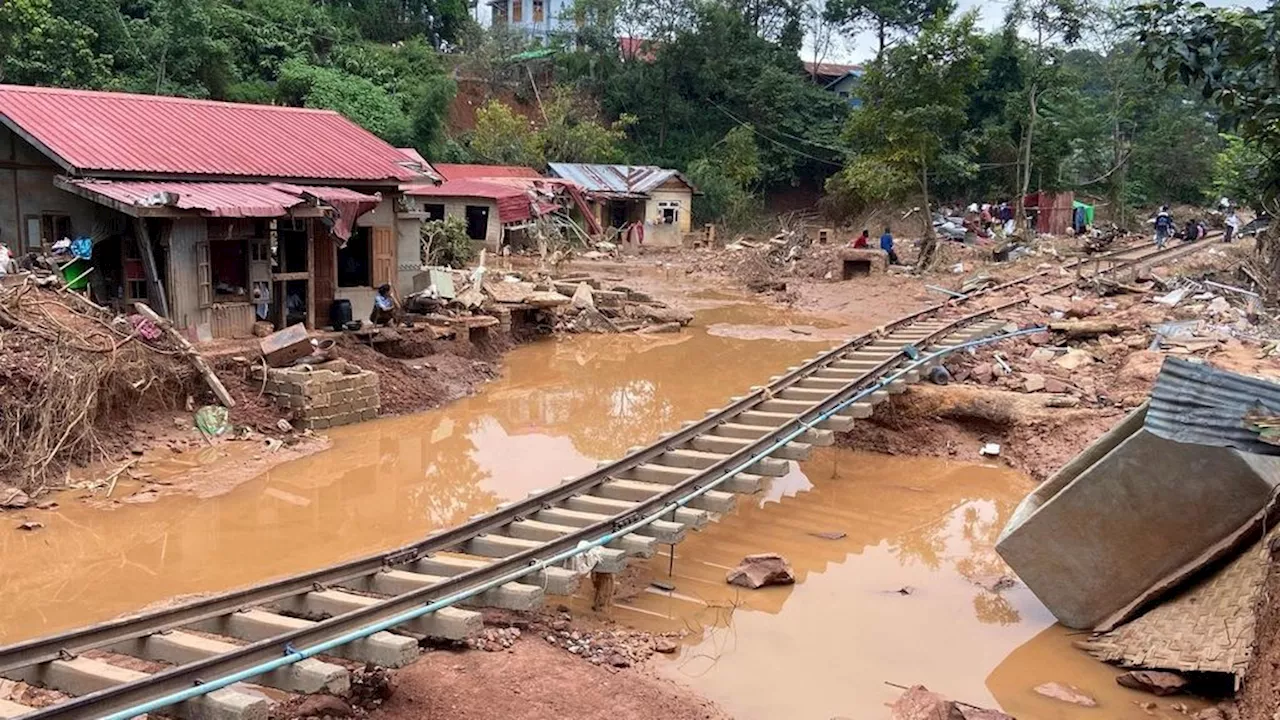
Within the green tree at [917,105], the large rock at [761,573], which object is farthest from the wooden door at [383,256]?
the green tree at [917,105]

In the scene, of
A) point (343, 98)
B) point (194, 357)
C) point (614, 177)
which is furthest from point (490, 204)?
point (194, 357)

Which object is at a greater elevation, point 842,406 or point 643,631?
point 842,406

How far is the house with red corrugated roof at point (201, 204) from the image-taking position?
1402 cm

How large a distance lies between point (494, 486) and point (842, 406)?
4304mm

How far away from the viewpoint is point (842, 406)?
11859mm

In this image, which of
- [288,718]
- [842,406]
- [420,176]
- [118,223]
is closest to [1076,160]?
[420,176]

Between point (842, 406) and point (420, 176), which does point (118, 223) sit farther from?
point (842, 406)

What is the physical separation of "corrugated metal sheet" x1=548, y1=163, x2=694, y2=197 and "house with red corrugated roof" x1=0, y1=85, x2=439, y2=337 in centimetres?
2143

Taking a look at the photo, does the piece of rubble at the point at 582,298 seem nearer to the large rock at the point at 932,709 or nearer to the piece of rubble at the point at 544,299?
the piece of rubble at the point at 544,299

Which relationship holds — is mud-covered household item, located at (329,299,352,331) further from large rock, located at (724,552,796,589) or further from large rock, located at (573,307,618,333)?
large rock, located at (724,552,796,589)

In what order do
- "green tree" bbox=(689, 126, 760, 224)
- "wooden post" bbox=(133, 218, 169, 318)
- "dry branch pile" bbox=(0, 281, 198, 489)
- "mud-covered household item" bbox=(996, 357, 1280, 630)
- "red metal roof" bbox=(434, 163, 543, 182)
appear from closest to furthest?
"mud-covered household item" bbox=(996, 357, 1280, 630)
"dry branch pile" bbox=(0, 281, 198, 489)
"wooden post" bbox=(133, 218, 169, 318)
"red metal roof" bbox=(434, 163, 543, 182)
"green tree" bbox=(689, 126, 760, 224)

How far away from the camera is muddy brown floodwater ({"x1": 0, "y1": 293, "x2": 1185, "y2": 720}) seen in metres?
7.31

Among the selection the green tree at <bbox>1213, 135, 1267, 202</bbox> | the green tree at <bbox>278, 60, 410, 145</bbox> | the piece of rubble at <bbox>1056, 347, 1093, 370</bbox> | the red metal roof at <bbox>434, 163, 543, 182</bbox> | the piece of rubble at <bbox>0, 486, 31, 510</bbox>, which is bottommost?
the piece of rubble at <bbox>0, 486, 31, 510</bbox>

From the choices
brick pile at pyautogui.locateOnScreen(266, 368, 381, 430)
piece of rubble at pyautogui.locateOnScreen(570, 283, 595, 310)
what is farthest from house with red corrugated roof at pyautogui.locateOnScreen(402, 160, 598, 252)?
brick pile at pyautogui.locateOnScreen(266, 368, 381, 430)
